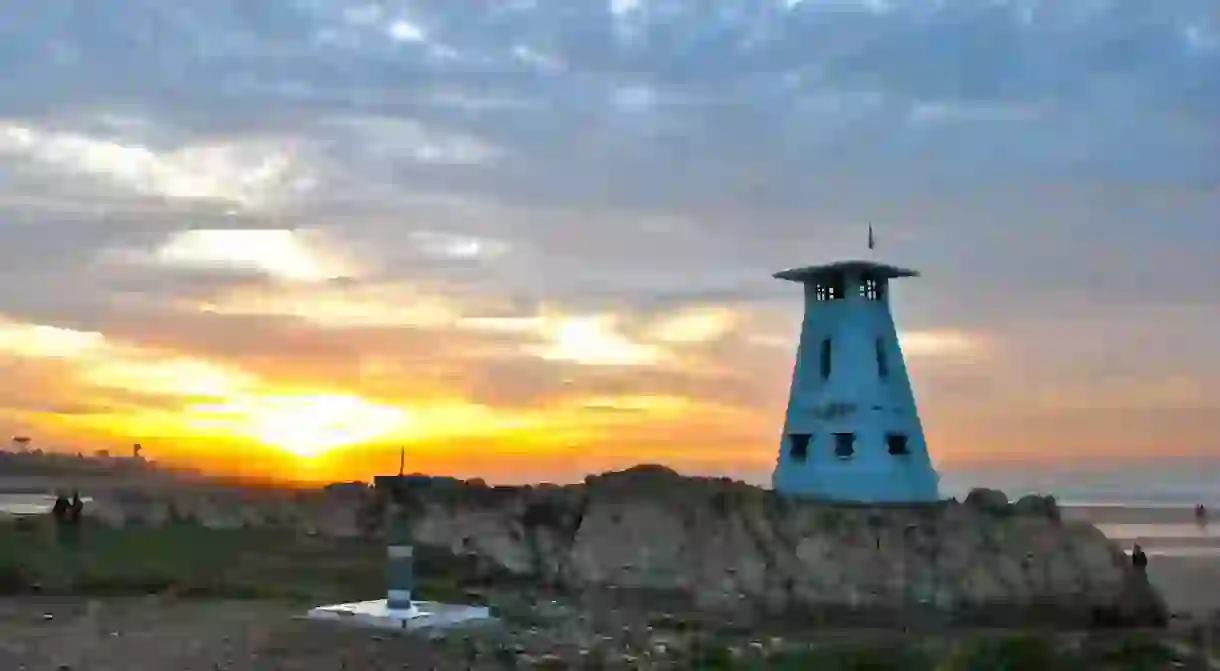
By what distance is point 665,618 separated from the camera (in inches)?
920

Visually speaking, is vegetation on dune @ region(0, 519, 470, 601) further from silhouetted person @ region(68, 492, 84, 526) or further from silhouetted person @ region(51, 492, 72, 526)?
silhouetted person @ region(51, 492, 72, 526)

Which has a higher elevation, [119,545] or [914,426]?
[914,426]

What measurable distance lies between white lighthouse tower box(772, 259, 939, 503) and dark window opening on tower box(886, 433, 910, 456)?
1.0 inches

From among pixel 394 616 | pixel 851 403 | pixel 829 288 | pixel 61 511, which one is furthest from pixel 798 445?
pixel 61 511

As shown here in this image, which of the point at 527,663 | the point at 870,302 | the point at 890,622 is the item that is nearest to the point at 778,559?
the point at 890,622

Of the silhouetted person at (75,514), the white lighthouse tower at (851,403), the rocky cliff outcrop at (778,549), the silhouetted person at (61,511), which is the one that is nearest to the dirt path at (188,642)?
the silhouetted person at (75,514)

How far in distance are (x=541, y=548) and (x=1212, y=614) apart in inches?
653

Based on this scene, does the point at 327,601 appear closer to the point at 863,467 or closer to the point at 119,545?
the point at 119,545

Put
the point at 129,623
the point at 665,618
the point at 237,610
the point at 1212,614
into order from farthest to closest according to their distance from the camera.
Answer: the point at 1212,614
the point at 665,618
the point at 237,610
the point at 129,623

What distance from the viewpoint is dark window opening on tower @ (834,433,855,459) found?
33.1 meters

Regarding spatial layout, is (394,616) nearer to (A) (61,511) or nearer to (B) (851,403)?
(A) (61,511)

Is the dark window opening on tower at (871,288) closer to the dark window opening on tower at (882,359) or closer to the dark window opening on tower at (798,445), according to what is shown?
the dark window opening on tower at (882,359)

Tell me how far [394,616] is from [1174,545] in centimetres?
4527

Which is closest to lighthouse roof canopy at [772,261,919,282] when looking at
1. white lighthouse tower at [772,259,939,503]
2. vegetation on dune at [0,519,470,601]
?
white lighthouse tower at [772,259,939,503]
